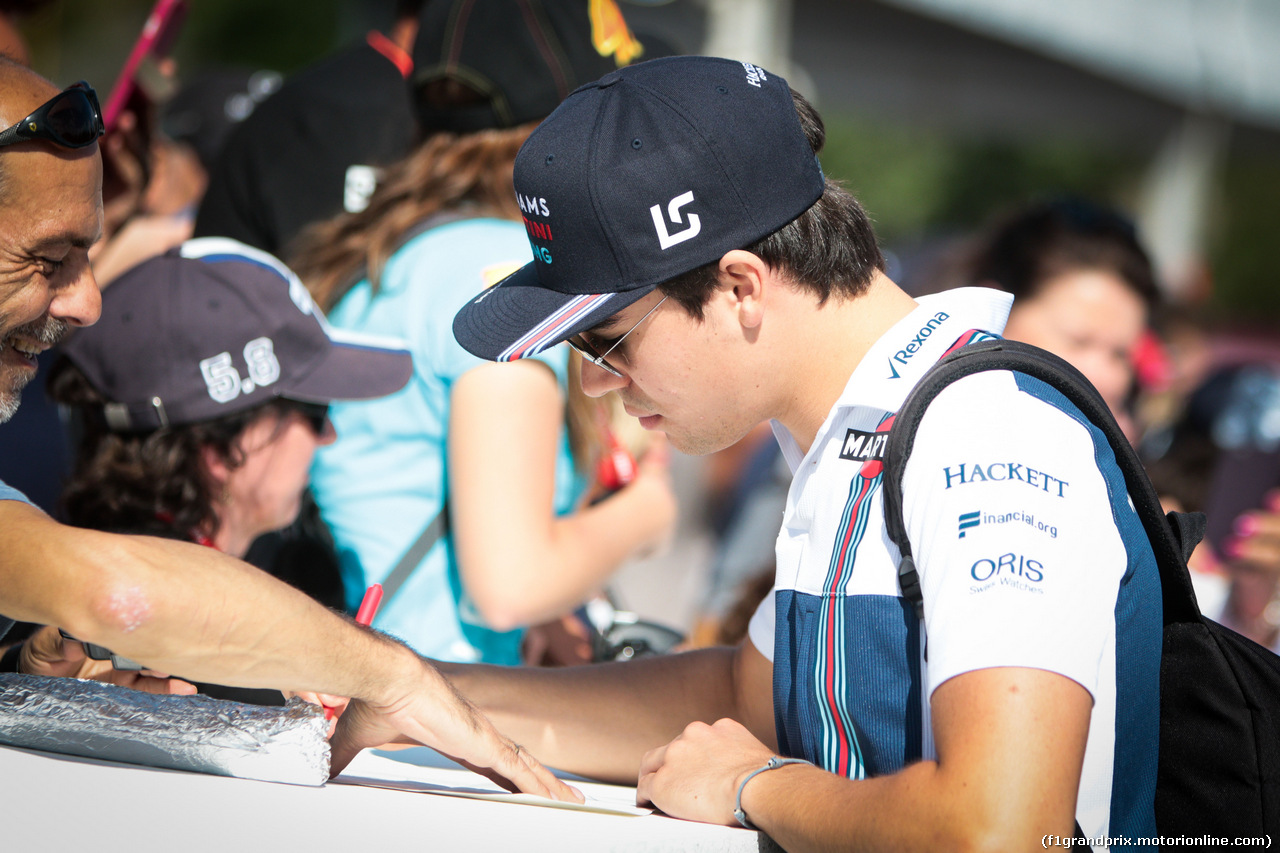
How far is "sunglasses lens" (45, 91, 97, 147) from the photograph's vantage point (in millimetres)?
1597

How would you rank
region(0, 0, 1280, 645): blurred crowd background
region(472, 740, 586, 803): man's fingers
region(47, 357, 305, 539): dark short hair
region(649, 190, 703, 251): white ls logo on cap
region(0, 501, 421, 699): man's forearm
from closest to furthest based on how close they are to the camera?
region(0, 501, 421, 699): man's forearm < region(649, 190, 703, 251): white ls logo on cap < region(472, 740, 586, 803): man's fingers < region(47, 357, 305, 539): dark short hair < region(0, 0, 1280, 645): blurred crowd background

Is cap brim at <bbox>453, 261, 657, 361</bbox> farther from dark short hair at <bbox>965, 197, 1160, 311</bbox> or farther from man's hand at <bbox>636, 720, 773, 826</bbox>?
dark short hair at <bbox>965, 197, 1160, 311</bbox>

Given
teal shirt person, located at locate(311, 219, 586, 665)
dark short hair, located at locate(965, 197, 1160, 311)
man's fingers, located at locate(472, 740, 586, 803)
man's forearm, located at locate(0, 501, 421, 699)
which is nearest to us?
man's forearm, located at locate(0, 501, 421, 699)

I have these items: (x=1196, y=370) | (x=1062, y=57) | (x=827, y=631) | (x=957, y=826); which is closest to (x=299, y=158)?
(x=827, y=631)

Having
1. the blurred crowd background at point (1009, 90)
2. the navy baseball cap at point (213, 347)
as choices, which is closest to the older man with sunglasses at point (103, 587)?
the navy baseball cap at point (213, 347)

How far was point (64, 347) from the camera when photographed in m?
2.29

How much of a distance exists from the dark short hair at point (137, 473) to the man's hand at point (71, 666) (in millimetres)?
419

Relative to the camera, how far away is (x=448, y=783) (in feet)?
5.56

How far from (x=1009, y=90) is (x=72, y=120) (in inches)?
845

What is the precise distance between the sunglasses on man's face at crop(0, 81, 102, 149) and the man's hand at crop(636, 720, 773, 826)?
1239 millimetres

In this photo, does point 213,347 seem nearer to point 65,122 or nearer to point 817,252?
point 65,122

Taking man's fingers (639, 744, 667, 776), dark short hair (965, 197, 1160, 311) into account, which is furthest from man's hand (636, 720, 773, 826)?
dark short hair (965, 197, 1160, 311)

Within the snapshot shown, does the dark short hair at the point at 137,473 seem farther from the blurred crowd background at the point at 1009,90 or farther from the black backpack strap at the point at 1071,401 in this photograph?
the blurred crowd background at the point at 1009,90

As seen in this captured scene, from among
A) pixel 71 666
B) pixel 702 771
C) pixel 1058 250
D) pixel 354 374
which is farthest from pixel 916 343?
pixel 1058 250
